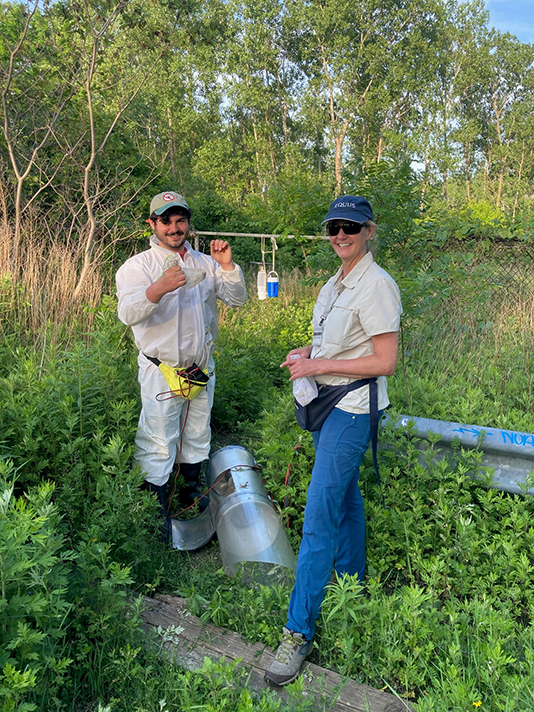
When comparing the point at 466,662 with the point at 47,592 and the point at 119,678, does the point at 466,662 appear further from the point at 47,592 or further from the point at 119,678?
the point at 47,592

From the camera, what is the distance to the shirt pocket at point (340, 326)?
2.46 meters

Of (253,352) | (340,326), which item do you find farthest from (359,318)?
(253,352)

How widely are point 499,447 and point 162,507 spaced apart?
2.21 metres

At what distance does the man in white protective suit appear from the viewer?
345 cm

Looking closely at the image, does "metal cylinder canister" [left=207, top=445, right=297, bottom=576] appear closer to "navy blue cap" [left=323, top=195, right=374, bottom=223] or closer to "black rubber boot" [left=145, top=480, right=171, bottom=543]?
"black rubber boot" [left=145, top=480, right=171, bottom=543]

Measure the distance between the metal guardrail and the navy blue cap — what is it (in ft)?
4.89

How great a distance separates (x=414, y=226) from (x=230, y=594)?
3.62 metres

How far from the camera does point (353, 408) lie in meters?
2.47

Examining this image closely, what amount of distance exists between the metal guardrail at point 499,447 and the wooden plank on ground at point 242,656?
1.48 m

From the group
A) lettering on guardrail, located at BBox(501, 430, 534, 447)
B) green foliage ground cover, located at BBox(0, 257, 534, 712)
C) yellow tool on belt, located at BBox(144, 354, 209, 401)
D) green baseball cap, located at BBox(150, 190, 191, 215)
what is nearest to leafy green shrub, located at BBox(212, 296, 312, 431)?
green foliage ground cover, located at BBox(0, 257, 534, 712)

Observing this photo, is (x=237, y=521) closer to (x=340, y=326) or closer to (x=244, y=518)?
(x=244, y=518)

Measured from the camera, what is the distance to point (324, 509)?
2.42 meters

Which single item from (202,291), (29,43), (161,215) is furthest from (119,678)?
(29,43)

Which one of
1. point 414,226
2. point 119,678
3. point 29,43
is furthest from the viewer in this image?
point 29,43
